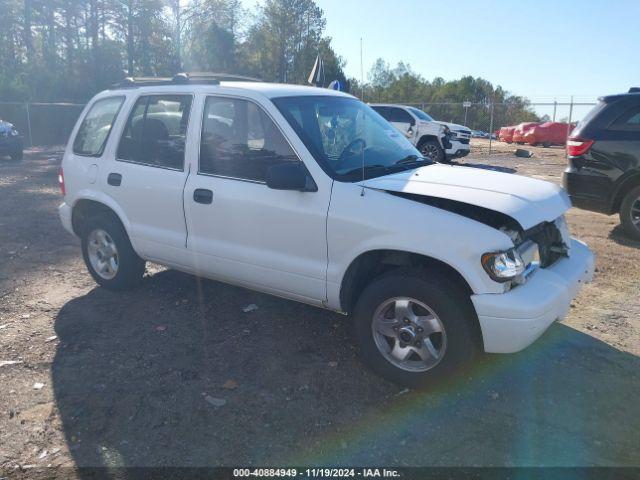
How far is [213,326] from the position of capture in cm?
452

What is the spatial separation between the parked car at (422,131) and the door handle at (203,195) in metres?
12.5

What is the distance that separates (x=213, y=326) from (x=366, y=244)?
172cm

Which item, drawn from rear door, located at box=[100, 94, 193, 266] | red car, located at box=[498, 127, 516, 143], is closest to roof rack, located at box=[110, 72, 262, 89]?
rear door, located at box=[100, 94, 193, 266]

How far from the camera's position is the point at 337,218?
3566 mm

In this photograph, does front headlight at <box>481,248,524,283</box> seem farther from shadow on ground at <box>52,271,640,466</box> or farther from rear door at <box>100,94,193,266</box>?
rear door at <box>100,94,193,266</box>

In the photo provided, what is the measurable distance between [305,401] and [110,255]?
2740 mm

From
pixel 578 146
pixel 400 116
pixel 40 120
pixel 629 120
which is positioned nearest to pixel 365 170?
pixel 578 146

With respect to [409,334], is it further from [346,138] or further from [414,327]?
[346,138]

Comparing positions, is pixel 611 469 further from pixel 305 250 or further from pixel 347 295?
pixel 305 250

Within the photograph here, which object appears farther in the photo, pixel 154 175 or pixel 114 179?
pixel 114 179

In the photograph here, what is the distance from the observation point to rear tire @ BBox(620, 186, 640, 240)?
6900 mm

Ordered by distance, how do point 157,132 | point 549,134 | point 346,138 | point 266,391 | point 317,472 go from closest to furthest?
point 317,472
point 266,391
point 346,138
point 157,132
point 549,134

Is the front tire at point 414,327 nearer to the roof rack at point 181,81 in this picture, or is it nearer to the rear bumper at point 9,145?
the roof rack at point 181,81

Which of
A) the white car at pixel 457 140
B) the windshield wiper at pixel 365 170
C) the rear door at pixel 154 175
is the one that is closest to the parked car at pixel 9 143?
the white car at pixel 457 140
